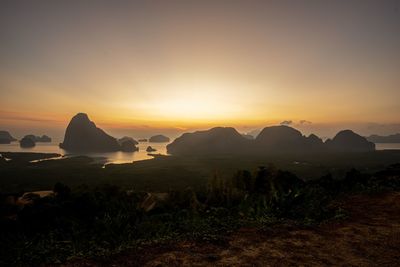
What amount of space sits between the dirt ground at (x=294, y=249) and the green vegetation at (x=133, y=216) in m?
0.46

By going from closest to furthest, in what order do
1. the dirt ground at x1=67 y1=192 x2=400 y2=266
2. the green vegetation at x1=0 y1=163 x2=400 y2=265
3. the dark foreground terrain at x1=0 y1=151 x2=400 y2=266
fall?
1. the dirt ground at x1=67 y1=192 x2=400 y2=266
2. the dark foreground terrain at x1=0 y1=151 x2=400 y2=266
3. the green vegetation at x1=0 y1=163 x2=400 y2=265

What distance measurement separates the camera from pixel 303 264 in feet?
15.4

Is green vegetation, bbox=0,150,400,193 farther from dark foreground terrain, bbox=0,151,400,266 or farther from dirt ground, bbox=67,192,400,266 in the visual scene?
dirt ground, bbox=67,192,400,266

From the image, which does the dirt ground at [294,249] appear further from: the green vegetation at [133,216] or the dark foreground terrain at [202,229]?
the green vegetation at [133,216]

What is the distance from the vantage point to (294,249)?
5367 millimetres

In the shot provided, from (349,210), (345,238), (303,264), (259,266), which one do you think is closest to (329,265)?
(303,264)

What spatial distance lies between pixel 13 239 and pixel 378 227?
8.67m

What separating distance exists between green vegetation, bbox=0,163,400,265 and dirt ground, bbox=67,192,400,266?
46 cm

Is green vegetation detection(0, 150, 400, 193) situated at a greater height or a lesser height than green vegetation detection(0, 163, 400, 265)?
lesser

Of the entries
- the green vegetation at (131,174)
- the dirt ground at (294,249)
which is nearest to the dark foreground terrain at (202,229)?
the dirt ground at (294,249)

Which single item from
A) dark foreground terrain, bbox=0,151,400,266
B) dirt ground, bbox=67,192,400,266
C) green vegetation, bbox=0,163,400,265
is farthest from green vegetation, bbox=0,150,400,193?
dirt ground, bbox=67,192,400,266

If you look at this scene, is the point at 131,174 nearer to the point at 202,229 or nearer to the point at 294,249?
the point at 202,229

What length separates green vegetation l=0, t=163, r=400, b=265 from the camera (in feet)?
18.9

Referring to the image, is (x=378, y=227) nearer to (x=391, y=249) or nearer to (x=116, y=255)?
(x=391, y=249)
